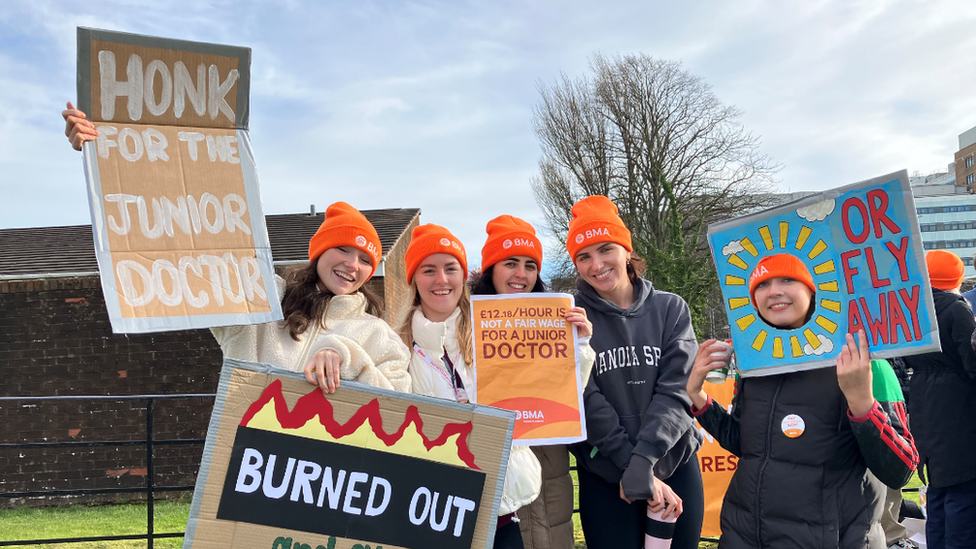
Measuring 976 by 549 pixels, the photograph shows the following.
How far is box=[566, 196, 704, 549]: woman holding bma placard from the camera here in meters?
2.55

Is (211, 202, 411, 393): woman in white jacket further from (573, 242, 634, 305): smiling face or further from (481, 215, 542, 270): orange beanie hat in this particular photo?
(573, 242, 634, 305): smiling face

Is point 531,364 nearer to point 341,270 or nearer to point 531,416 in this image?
point 531,416

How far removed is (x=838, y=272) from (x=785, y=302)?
205mm

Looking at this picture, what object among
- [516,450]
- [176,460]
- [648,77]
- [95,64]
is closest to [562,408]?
[516,450]

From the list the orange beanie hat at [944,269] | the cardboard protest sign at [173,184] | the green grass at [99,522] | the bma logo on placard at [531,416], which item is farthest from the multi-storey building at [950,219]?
the cardboard protest sign at [173,184]

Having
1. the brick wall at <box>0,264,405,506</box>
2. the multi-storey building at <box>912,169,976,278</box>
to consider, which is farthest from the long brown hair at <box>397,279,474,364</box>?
the multi-storey building at <box>912,169,976,278</box>

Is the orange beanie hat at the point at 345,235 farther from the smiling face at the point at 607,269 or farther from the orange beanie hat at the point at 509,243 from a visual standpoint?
the smiling face at the point at 607,269

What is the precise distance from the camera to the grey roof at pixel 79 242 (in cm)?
956

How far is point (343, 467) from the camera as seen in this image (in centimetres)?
210

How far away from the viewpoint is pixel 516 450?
2463 millimetres

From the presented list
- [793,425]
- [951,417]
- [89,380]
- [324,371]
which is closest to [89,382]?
[89,380]

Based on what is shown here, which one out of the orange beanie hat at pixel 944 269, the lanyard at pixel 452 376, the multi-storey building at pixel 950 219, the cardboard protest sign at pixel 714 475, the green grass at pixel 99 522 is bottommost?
the green grass at pixel 99 522

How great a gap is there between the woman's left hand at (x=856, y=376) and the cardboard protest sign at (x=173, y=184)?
6.57ft

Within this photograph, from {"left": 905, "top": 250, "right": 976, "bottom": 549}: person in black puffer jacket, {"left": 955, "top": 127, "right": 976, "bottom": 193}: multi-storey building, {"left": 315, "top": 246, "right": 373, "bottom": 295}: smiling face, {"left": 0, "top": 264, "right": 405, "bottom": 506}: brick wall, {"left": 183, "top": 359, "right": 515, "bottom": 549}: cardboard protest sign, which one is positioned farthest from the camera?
{"left": 955, "top": 127, "right": 976, "bottom": 193}: multi-storey building
